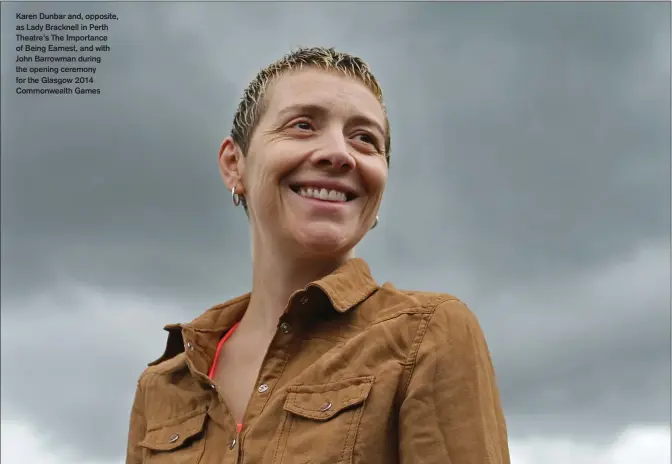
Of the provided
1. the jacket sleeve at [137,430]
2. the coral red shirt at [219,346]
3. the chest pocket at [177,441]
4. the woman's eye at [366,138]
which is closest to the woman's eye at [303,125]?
the woman's eye at [366,138]

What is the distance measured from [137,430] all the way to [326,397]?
1628mm

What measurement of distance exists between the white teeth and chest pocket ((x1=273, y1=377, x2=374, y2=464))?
0.99 meters

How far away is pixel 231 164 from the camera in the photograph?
14.7 feet

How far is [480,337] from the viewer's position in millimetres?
3523

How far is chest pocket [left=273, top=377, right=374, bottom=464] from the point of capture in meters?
3.24

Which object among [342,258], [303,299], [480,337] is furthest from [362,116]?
[480,337]

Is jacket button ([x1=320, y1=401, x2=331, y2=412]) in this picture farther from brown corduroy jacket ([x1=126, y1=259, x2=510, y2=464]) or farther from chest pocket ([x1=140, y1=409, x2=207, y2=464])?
chest pocket ([x1=140, y1=409, x2=207, y2=464])

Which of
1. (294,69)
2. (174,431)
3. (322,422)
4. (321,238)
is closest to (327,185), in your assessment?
(321,238)

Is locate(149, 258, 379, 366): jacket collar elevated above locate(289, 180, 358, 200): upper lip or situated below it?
below

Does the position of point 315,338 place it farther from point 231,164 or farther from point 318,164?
point 231,164

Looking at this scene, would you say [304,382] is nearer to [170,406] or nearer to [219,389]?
[219,389]

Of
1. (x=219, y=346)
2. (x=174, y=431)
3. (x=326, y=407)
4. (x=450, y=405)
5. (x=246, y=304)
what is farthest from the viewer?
(x=246, y=304)

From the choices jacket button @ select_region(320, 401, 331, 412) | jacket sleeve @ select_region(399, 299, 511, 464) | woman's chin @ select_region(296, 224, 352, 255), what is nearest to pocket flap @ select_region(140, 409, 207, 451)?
jacket button @ select_region(320, 401, 331, 412)

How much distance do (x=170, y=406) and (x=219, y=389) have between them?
46cm
